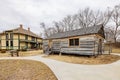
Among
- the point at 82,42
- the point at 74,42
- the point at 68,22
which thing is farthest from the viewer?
the point at 68,22

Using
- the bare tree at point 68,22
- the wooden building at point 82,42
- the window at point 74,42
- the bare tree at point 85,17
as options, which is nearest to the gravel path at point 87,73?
the wooden building at point 82,42

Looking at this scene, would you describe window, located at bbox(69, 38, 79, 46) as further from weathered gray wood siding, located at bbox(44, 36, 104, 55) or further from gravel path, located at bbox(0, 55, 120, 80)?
gravel path, located at bbox(0, 55, 120, 80)

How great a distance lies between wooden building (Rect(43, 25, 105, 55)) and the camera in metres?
13.5

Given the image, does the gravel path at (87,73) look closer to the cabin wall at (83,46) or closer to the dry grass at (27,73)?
the dry grass at (27,73)

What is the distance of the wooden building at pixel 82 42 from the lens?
530 inches

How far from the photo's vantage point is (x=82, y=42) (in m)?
14.4

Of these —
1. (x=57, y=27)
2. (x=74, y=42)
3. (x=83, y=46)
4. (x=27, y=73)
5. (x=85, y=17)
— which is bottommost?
(x=27, y=73)

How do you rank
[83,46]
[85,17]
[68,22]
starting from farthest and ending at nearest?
[68,22] → [85,17] → [83,46]

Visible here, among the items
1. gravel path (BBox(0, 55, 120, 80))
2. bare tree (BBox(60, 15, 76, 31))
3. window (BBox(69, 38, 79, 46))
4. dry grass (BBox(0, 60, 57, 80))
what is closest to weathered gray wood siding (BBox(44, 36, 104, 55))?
window (BBox(69, 38, 79, 46))

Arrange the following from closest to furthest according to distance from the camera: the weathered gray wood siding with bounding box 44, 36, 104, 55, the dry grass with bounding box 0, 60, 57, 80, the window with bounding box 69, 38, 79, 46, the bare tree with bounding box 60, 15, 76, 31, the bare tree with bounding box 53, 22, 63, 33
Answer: the dry grass with bounding box 0, 60, 57, 80, the weathered gray wood siding with bounding box 44, 36, 104, 55, the window with bounding box 69, 38, 79, 46, the bare tree with bounding box 60, 15, 76, 31, the bare tree with bounding box 53, 22, 63, 33

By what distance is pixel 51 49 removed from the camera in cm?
1941

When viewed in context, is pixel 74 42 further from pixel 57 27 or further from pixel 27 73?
pixel 57 27

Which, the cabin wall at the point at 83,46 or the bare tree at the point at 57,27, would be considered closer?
the cabin wall at the point at 83,46

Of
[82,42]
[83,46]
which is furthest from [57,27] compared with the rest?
[83,46]
